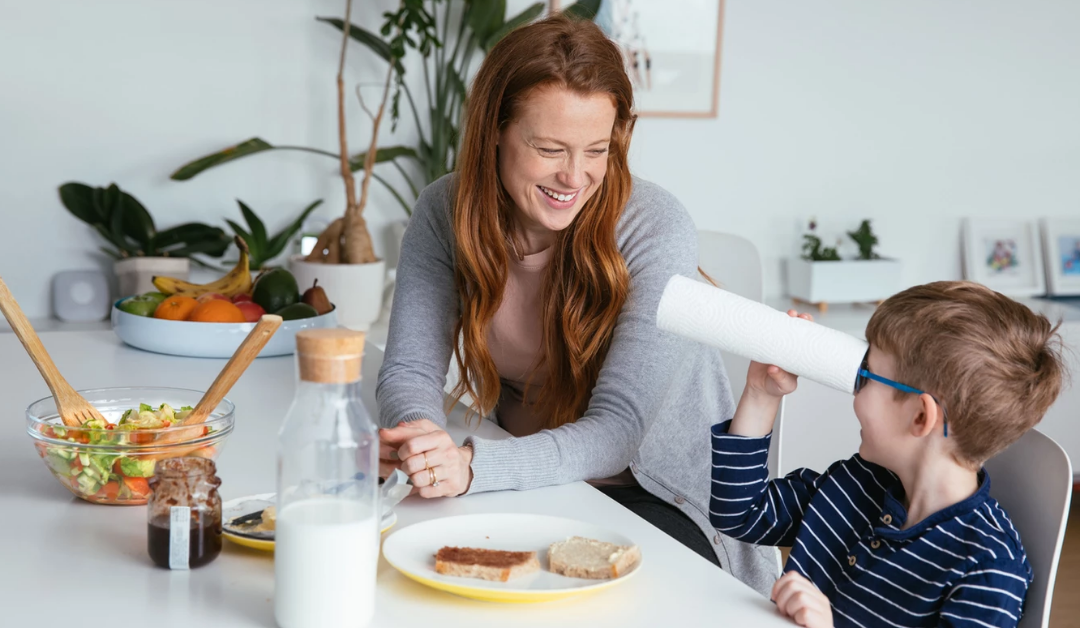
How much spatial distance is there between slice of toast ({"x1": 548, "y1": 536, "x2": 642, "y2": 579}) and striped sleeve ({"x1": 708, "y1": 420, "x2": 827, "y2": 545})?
311mm

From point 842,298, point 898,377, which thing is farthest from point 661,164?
point 898,377

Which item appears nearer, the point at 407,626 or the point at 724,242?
the point at 407,626

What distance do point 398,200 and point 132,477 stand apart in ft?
7.21

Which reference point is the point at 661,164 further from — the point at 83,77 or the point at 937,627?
the point at 937,627

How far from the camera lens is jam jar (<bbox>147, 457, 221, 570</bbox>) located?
0.90m

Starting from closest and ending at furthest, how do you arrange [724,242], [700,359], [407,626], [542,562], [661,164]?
[407,626] < [542,562] < [700,359] < [724,242] < [661,164]

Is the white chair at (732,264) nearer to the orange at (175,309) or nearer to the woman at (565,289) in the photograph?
the woman at (565,289)

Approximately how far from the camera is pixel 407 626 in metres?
0.83

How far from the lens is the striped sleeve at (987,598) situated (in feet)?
3.28

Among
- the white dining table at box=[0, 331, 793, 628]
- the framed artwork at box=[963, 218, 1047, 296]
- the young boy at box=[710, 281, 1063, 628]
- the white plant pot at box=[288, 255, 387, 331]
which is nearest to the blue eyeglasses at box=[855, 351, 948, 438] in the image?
the young boy at box=[710, 281, 1063, 628]

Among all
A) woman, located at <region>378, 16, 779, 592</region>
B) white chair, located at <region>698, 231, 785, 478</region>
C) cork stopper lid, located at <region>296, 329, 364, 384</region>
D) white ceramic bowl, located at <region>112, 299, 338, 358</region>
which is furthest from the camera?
white chair, located at <region>698, 231, 785, 478</region>

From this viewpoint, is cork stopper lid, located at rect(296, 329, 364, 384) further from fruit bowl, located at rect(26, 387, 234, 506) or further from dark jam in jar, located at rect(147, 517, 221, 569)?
fruit bowl, located at rect(26, 387, 234, 506)

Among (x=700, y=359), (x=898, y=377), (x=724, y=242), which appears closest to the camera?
(x=898, y=377)

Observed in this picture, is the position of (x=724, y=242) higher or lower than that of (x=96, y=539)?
higher
